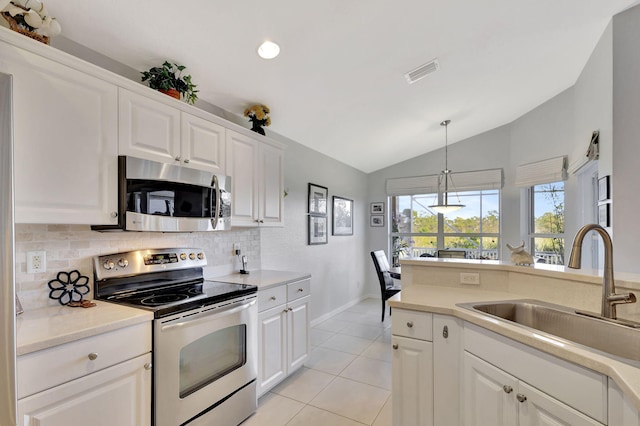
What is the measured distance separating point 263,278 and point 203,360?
2.81ft

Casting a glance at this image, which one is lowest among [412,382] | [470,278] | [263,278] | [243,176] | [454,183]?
[412,382]

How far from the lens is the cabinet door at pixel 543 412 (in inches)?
40.4

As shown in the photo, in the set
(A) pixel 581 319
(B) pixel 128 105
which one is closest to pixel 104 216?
(B) pixel 128 105

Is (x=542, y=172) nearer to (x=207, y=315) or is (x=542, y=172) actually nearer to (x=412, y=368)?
(x=412, y=368)

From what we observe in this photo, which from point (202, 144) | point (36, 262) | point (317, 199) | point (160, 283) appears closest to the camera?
point (36, 262)

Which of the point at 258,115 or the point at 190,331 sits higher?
the point at 258,115

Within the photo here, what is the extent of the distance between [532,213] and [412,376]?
3.98 m

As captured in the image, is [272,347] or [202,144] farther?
[272,347]

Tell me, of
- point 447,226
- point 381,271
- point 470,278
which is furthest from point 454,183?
point 470,278

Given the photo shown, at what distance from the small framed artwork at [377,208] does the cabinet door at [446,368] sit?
4.14 m

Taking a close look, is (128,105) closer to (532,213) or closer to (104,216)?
(104,216)

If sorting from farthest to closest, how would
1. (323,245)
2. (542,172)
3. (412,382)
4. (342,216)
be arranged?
(342,216) < (323,245) < (542,172) < (412,382)

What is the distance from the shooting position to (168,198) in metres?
1.96

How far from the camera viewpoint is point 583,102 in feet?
10.9
